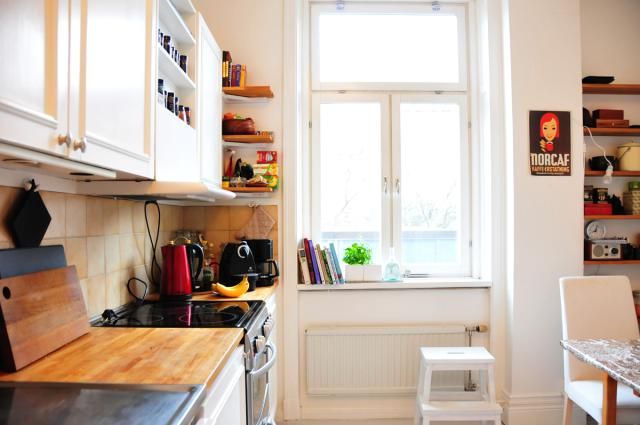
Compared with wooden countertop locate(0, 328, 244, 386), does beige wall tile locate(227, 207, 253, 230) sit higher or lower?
higher

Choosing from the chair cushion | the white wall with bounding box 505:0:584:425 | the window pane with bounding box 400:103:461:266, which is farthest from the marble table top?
the window pane with bounding box 400:103:461:266

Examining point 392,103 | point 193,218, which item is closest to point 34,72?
point 193,218

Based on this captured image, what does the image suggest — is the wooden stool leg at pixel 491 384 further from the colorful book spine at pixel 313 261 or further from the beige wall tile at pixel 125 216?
the beige wall tile at pixel 125 216

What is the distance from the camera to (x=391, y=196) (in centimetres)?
265

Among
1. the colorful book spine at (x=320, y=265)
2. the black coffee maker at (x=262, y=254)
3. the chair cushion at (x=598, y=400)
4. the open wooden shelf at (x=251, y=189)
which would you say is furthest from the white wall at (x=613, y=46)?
the black coffee maker at (x=262, y=254)

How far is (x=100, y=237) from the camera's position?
1.53 meters

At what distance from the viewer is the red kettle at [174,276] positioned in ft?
5.86

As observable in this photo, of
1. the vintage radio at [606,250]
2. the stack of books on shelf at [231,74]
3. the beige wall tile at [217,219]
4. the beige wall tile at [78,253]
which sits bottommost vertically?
the vintage radio at [606,250]

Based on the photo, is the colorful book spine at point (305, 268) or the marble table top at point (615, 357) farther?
the colorful book spine at point (305, 268)

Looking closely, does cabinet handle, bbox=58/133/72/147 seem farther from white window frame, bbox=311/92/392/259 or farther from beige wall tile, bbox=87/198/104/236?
white window frame, bbox=311/92/392/259

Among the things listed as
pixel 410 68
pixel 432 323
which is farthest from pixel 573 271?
pixel 410 68

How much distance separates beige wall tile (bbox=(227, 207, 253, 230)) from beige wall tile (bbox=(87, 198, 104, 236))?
93 centimetres

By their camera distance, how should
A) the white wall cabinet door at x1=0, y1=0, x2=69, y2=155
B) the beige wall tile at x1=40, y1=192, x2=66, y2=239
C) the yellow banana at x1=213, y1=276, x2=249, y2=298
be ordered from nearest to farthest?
the white wall cabinet door at x1=0, y1=0, x2=69, y2=155 < the beige wall tile at x1=40, y1=192, x2=66, y2=239 < the yellow banana at x1=213, y1=276, x2=249, y2=298

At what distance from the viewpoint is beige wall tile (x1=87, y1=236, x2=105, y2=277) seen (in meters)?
1.45
